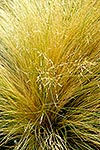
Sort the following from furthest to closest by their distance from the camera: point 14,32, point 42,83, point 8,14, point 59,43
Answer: point 8,14
point 14,32
point 59,43
point 42,83

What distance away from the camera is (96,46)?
1.75 metres

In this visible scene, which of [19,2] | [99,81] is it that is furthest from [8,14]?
[99,81]

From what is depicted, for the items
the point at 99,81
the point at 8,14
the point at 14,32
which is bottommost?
the point at 99,81

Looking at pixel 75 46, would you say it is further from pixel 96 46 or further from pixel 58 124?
pixel 58 124

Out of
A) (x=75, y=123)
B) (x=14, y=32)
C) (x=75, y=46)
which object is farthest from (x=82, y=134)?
(x=14, y=32)

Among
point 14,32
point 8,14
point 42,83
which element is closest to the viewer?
point 42,83

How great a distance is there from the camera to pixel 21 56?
1.75 meters

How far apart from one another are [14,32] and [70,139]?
2.13 feet

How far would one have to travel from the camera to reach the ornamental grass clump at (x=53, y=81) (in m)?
1.59

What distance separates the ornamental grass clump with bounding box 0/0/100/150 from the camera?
1.59 meters

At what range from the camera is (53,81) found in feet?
5.11

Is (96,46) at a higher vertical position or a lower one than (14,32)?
lower

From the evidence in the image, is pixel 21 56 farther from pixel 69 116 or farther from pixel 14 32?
pixel 69 116

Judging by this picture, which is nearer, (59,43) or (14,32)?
(59,43)
